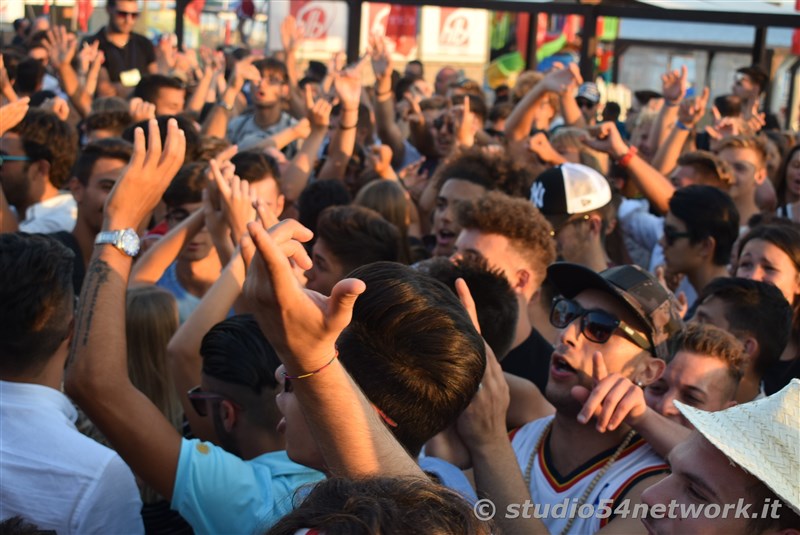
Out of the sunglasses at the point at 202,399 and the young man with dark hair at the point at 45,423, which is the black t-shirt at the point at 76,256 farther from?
the young man with dark hair at the point at 45,423

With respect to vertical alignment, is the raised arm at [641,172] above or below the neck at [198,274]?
above

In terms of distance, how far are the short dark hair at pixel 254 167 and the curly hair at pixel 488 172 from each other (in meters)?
1.14

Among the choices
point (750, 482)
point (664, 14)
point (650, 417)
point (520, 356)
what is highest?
point (664, 14)

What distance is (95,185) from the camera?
17.3ft

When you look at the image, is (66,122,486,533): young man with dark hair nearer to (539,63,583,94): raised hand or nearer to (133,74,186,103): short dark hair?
(539,63,583,94): raised hand

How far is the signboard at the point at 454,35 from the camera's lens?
68.9ft

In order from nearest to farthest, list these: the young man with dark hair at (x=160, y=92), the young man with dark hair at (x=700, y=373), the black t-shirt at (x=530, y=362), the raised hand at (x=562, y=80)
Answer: the young man with dark hair at (x=700, y=373) < the black t-shirt at (x=530, y=362) < the raised hand at (x=562, y=80) < the young man with dark hair at (x=160, y=92)

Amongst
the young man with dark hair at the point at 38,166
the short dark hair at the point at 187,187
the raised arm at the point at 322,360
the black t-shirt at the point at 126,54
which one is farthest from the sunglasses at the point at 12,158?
the black t-shirt at the point at 126,54

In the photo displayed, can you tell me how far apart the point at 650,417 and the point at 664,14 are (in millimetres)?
9196

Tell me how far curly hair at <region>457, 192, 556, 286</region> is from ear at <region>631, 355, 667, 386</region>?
125 centimetres

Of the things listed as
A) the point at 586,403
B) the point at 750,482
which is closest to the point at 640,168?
the point at 586,403

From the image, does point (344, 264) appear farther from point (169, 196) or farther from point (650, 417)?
point (650, 417)

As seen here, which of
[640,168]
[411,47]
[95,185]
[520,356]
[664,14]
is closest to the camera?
[520,356]

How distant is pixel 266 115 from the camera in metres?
9.22
